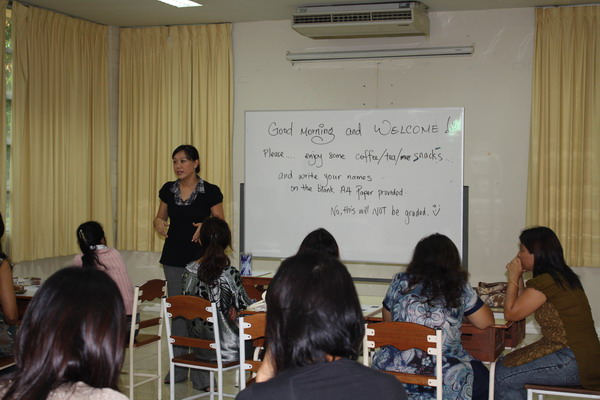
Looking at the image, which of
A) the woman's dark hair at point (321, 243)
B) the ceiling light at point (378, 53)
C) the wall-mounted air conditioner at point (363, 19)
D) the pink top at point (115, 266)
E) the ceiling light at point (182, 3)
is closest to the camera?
the woman's dark hair at point (321, 243)

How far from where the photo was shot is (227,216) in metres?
7.39

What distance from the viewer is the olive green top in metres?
3.49

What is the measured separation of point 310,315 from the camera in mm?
1586

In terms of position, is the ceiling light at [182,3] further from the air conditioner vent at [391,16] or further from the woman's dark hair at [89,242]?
the woman's dark hair at [89,242]

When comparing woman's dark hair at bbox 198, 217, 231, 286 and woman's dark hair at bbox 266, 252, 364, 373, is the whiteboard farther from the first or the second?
woman's dark hair at bbox 266, 252, 364, 373

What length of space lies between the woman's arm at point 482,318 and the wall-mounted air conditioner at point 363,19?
336cm

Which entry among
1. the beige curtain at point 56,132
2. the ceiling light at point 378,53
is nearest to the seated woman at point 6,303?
the beige curtain at point 56,132

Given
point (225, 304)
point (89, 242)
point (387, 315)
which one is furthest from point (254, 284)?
point (387, 315)

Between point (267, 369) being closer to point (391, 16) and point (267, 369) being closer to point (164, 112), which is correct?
point (391, 16)

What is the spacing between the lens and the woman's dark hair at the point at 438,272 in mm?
3283

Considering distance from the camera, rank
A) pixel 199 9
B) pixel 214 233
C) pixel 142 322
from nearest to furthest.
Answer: pixel 214 233
pixel 142 322
pixel 199 9

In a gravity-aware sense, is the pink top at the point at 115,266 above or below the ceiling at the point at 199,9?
below

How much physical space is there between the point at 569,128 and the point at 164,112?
393 cm

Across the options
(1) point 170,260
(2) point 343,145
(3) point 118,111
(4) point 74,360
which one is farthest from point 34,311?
(3) point 118,111
